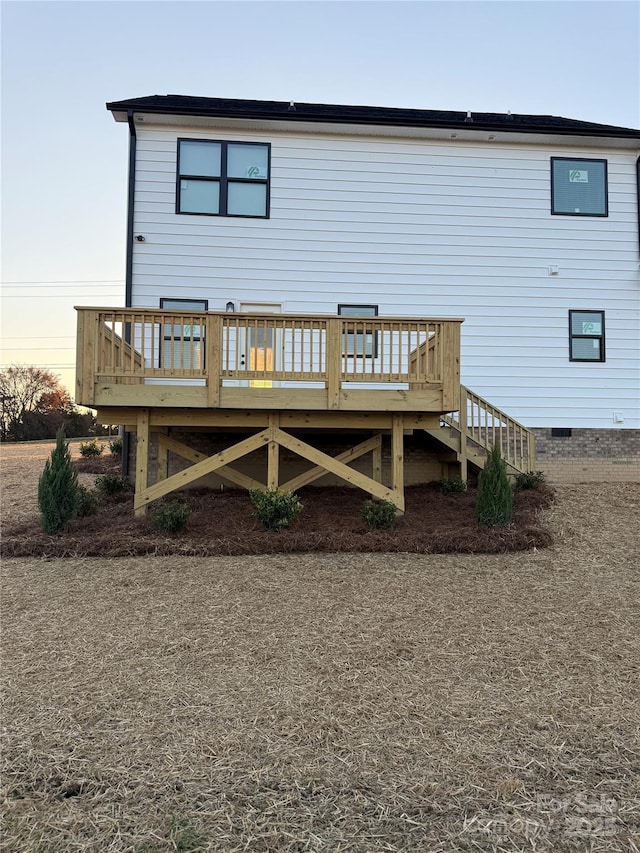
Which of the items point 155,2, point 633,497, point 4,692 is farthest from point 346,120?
point 4,692

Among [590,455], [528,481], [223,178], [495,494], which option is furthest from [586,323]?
[223,178]

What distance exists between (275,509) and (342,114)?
7817mm

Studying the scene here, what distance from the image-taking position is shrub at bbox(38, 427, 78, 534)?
7.25 meters

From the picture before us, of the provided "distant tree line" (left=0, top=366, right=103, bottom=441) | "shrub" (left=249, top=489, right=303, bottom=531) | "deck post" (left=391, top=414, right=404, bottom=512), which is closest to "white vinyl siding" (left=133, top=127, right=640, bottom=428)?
"deck post" (left=391, top=414, right=404, bottom=512)

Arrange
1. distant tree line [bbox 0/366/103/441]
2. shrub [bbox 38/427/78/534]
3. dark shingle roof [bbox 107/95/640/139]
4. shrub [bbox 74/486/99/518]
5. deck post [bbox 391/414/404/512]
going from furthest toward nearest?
distant tree line [bbox 0/366/103/441], dark shingle roof [bbox 107/95/640/139], shrub [bbox 74/486/99/518], deck post [bbox 391/414/404/512], shrub [bbox 38/427/78/534]

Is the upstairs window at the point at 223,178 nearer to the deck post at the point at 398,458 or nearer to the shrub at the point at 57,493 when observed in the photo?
the deck post at the point at 398,458

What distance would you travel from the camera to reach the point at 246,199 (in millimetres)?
10453

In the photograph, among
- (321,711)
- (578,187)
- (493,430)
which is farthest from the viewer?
(578,187)

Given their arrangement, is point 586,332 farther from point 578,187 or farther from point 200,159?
point 200,159

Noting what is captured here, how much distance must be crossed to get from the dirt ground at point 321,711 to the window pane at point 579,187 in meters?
8.44

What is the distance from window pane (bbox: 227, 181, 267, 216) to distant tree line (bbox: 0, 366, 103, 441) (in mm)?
23668

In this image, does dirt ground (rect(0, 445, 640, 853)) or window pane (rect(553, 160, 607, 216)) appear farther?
window pane (rect(553, 160, 607, 216))

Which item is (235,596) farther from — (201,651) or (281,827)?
(281,827)

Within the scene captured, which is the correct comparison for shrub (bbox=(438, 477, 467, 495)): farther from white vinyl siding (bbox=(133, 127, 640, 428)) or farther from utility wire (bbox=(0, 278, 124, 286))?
utility wire (bbox=(0, 278, 124, 286))
